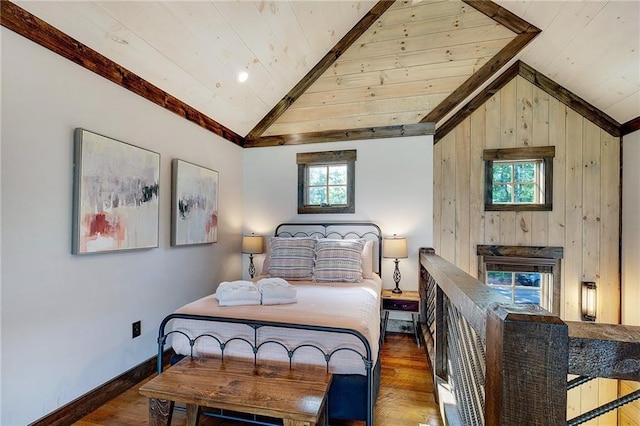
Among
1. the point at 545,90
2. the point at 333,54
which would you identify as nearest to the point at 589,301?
the point at 545,90

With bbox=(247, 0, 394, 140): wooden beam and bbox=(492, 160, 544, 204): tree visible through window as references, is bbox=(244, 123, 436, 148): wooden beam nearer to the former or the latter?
bbox=(247, 0, 394, 140): wooden beam

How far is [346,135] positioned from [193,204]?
1934mm

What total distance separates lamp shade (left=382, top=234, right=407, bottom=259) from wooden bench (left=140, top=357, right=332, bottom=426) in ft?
5.92

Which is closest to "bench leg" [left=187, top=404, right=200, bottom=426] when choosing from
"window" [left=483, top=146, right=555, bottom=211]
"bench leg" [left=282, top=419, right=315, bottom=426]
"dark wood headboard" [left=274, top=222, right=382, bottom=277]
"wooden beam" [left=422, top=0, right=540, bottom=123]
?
"bench leg" [left=282, top=419, right=315, bottom=426]

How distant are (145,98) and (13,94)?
94 centimetres

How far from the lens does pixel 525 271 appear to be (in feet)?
12.2

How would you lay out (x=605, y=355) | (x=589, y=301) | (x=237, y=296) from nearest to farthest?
(x=605, y=355) → (x=237, y=296) → (x=589, y=301)

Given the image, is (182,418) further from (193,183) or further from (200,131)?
(200,131)

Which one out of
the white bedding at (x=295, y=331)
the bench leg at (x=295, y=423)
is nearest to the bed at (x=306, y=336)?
the white bedding at (x=295, y=331)

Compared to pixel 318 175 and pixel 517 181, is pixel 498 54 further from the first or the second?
pixel 318 175

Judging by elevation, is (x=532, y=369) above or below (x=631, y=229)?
below

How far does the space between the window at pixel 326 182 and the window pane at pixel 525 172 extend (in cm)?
203

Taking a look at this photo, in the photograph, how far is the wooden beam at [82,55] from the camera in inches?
65.3

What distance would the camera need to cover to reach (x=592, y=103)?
3.49 meters
